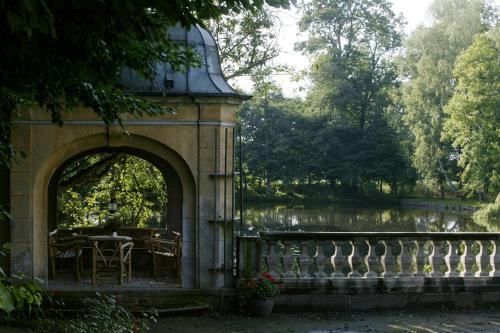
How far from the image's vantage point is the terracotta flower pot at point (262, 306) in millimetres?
9641

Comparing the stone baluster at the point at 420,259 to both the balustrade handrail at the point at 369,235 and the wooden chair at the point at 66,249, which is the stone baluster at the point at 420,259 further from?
the wooden chair at the point at 66,249

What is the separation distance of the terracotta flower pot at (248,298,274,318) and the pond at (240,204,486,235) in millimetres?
16991

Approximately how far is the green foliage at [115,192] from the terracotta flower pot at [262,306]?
6796 mm

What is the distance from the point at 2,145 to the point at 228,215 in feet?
14.1

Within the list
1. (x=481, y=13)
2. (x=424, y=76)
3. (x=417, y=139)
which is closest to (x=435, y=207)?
(x=417, y=139)

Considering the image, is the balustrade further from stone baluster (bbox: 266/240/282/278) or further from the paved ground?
the paved ground

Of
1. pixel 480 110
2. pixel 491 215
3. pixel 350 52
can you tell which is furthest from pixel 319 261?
pixel 350 52

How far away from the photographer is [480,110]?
36812 mm

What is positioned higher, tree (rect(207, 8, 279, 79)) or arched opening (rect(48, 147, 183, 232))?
tree (rect(207, 8, 279, 79))

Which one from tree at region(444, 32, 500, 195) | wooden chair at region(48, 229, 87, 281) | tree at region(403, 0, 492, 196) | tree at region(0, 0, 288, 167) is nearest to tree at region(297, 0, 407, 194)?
tree at region(403, 0, 492, 196)

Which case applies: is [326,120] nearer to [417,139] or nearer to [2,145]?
[417,139]

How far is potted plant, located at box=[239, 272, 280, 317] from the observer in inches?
380

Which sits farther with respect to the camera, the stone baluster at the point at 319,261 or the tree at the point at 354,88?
the tree at the point at 354,88

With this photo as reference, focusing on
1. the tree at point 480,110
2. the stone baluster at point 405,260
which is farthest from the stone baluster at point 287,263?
the tree at point 480,110
